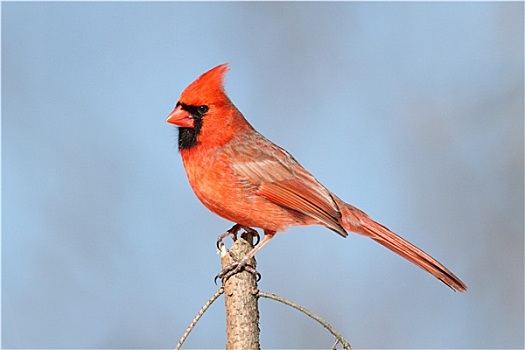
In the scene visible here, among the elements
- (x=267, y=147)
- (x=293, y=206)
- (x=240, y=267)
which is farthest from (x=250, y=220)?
(x=240, y=267)

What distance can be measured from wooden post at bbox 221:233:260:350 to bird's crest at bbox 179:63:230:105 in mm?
784

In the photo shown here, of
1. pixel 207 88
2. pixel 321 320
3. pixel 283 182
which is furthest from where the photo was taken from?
pixel 283 182

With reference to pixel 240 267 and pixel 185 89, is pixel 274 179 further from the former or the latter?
pixel 240 267

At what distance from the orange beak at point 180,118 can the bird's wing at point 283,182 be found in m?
0.18

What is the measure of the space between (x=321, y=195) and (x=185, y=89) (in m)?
0.50

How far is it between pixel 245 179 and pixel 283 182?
125mm

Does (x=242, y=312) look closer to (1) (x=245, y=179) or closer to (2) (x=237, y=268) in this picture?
(2) (x=237, y=268)

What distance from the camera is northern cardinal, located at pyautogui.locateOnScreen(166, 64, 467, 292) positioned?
232 centimetres

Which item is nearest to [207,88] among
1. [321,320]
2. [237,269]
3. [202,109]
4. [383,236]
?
[202,109]

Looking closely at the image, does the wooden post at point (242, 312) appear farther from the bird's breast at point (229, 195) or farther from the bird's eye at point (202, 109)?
the bird's eye at point (202, 109)

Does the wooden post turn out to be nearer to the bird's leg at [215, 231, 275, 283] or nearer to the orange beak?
the bird's leg at [215, 231, 275, 283]

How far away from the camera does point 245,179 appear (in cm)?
240

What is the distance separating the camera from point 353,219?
253cm

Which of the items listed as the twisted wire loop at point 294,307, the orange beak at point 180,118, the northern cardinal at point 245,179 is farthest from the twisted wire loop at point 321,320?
Answer: the orange beak at point 180,118
